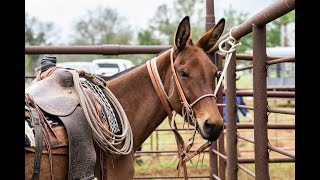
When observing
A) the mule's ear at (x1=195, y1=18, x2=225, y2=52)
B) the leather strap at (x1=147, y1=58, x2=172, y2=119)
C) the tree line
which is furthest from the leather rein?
the tree line

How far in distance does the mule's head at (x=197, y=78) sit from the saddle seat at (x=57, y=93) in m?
0.66

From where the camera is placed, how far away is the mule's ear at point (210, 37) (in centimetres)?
246

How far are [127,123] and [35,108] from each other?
0.57 m

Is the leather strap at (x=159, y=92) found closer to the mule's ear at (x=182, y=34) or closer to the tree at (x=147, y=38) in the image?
the mule's ear at (x=182, y=34)

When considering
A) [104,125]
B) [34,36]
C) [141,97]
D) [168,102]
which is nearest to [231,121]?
[168,102]

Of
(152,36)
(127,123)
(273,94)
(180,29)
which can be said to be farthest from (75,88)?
(152,36)

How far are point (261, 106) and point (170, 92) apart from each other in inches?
22.3

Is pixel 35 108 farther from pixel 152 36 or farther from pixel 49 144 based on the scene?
pixel 152 36

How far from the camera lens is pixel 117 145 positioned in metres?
2.20

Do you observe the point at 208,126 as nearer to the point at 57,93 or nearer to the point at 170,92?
the point at 170,92

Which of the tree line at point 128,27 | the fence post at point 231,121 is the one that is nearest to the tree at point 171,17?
the tree line at point 128,27

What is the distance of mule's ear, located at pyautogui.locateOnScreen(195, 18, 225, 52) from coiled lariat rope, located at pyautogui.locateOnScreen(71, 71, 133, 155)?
0.66 m

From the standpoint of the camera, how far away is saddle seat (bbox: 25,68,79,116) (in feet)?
Answer: 6.38

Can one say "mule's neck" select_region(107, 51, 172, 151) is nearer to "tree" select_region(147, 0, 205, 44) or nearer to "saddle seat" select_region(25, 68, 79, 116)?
"saddle seat" select_region(25, 68, 79, 116)
